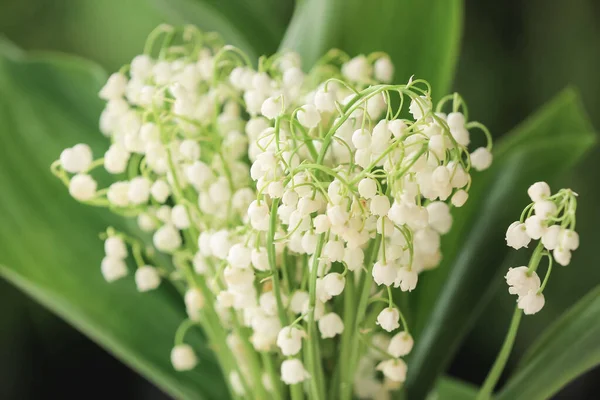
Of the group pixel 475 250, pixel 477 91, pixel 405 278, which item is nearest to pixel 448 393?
pixel 475 250

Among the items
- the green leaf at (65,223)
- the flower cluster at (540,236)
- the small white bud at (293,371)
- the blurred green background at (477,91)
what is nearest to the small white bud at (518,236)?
the flower cluster at (540,236)

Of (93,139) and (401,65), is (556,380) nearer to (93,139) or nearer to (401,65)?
(401,65)

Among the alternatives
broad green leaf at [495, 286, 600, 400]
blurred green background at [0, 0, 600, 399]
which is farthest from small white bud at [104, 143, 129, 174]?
blurred green background at [0, 0, 600, 399]

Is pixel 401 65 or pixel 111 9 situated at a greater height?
pixel 111 9

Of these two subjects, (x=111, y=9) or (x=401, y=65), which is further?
(x=111, y=9)

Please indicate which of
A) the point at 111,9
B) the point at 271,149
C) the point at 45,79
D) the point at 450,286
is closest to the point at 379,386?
the point at 450,286

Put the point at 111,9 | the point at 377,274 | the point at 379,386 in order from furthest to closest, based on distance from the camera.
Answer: the point at 111,9, the point at 379,386, the point at 377,274

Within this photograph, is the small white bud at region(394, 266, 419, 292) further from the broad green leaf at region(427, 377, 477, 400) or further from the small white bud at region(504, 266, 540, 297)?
the broad green leaf at region(427, 377, 477, 400)
